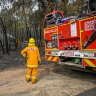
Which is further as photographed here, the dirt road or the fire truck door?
the fire truck door

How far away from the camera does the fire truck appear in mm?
→ 7578

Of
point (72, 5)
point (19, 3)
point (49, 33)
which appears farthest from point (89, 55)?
point (19, 3)

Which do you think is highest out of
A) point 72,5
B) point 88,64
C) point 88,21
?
point 72,5

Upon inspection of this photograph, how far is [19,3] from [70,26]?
13.3m

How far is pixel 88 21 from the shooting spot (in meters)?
7.58

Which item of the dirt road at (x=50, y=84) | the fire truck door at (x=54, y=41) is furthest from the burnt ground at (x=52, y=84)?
the fire truck door at (x=54, y=41)

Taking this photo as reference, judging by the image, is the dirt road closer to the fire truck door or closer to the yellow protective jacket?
the yellow protective jacket

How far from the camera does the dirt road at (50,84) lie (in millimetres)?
7263

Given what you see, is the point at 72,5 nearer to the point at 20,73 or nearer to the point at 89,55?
the point at 20,73

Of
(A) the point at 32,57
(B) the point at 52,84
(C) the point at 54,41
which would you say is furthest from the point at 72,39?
(B) the point at 52,84

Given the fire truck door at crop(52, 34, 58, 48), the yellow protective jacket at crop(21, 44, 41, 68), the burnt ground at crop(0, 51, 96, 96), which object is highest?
the fire truck door at crop(52, 34, 58, 48)

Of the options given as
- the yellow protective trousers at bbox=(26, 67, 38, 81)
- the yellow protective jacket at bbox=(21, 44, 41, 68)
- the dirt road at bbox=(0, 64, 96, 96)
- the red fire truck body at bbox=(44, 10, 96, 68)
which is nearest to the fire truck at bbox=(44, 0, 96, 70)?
the red fire truck body at bbox=(44, 10, 96, 68)

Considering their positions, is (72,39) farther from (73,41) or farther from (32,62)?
(32,62)

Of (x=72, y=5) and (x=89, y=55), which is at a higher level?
(x=72, y=5)
